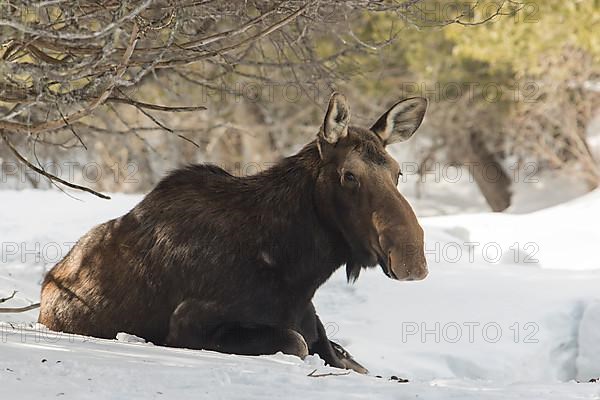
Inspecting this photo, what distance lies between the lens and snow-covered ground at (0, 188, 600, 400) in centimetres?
436

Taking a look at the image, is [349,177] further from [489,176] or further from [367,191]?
[489,176]

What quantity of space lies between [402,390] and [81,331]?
2.56 metres

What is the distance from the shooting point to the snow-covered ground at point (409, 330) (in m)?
4.36

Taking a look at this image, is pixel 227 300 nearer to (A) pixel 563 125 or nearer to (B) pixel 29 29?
(B) pixel 29 29

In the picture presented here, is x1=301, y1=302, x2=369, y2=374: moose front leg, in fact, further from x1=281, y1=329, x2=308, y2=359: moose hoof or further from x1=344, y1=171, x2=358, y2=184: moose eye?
x1=344, y1=171, x2=358, y2=184: moose eye

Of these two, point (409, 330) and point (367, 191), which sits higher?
point (367, 191)

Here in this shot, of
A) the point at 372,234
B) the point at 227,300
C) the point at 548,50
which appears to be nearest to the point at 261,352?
the point at 227,300

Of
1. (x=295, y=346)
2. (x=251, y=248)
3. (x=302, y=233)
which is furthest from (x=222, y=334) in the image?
(x=302, y=233)

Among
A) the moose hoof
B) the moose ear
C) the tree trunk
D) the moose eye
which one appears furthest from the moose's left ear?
the tree trunk

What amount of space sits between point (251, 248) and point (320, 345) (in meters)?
0.82

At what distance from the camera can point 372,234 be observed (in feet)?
19.4

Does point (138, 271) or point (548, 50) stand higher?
point (548, 50)

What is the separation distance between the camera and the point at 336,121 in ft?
19.9

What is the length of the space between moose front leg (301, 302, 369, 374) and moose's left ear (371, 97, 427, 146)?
1.10m
